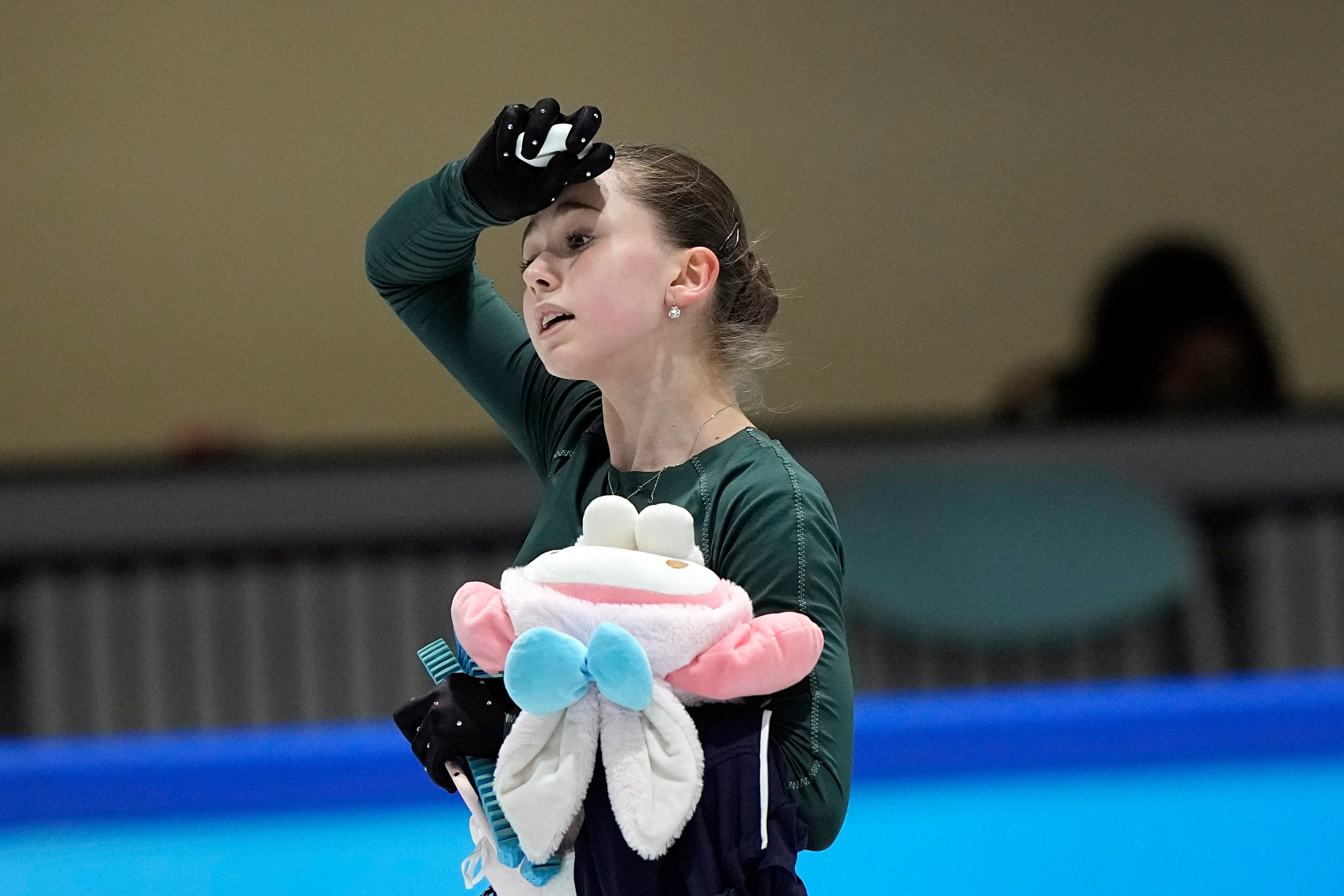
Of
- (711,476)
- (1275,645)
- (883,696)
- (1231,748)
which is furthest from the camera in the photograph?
(1275,645)

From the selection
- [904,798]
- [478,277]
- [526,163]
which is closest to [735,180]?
[904,798]

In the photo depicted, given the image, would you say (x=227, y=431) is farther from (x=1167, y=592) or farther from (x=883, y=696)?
(x=1167, y=592)

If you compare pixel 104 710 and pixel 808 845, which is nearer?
pixel 808 845

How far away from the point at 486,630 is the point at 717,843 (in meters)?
0.22

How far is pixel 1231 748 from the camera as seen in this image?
2625 millimetres

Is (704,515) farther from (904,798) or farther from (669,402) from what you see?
(904,798)

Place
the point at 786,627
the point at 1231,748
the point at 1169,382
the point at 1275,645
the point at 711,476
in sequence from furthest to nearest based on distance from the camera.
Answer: the point at 1169,382 < the point at 1275,645 < the point at 1231,748 < the point at 711,476 < the point at 786,627

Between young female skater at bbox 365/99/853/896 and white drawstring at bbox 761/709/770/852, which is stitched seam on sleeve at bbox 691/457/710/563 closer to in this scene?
young female skater at bbox 365/99/853/896

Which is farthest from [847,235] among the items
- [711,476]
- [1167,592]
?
[711,476]

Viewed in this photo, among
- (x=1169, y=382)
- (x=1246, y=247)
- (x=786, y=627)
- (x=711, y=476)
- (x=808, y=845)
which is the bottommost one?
(x=808, y=845)

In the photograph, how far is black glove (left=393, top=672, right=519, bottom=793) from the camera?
118cm

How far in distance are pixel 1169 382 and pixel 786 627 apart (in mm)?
2539

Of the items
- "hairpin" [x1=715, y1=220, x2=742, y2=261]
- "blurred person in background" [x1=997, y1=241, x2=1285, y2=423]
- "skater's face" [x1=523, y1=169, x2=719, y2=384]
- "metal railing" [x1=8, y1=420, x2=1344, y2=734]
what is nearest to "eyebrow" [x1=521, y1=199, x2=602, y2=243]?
"skater's face" [x1=523, y1=169, x2=719, y2=384]

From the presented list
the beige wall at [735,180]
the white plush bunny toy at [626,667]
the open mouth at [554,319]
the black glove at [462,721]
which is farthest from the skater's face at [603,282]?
the beige wall at [735,180]
